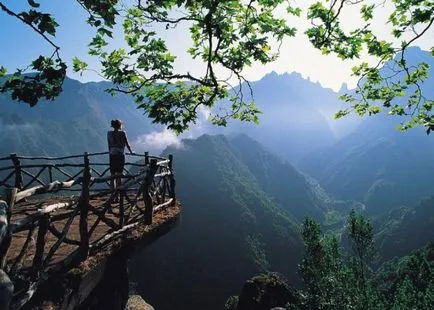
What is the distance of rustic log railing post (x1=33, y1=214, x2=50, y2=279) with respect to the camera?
20.2ft

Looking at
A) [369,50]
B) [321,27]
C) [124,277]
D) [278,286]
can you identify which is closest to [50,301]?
[124,277]

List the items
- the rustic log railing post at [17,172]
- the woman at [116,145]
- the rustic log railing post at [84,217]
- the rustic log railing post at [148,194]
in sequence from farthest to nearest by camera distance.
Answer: the rustic log railing post at [17,172], the woman at [116,145], the rustic log railing post at [148,194], the rustic log railing post at [84,217]

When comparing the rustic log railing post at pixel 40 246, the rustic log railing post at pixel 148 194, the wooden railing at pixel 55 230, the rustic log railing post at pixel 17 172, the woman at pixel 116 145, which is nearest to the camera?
the wooden railing at pixel 55 230

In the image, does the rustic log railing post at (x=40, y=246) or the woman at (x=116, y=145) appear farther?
the woman at (x=116, y=145)

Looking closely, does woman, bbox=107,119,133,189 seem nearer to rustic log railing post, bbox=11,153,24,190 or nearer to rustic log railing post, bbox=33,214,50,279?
rustic log railing post, bbox=11,153,24,190

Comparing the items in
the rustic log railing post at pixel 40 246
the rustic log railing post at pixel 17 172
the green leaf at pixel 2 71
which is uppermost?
the green leaf at pixel 2 71

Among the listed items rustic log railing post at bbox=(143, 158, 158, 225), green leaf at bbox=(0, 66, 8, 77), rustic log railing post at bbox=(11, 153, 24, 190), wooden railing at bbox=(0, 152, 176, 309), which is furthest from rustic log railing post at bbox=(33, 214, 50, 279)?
rustic log railing post at bbox=(11, 153, 24, 190)

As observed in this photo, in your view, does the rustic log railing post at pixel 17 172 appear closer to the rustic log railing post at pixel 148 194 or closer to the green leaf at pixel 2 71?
the rustic log railing post at pixel 148 194

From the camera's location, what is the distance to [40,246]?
6254 millimetres

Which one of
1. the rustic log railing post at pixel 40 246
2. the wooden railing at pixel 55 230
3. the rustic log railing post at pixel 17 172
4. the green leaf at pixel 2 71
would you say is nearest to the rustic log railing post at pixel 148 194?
the wooden railing at pixel 55 230

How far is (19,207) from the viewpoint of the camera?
12.9 metres

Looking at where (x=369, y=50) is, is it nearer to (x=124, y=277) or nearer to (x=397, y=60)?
(x=397, y=60)

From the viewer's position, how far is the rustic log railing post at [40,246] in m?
6.17

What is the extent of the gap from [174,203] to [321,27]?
28.8 feet
